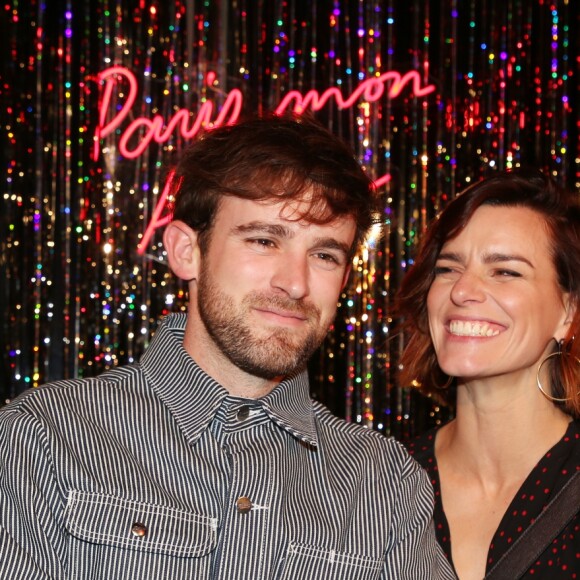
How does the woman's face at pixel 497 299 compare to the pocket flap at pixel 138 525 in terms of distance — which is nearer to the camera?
the pocket flap at pixel 138 525

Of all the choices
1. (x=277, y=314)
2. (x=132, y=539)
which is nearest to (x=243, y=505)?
(x=132, y=539)

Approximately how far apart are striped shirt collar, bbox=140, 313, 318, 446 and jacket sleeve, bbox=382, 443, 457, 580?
7.6 inches

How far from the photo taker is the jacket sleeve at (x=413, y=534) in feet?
5.81

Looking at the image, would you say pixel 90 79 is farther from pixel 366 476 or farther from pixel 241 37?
pixel 366 476

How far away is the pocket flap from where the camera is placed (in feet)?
5.13

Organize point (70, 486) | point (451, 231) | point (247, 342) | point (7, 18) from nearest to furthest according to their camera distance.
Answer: point (70, 486)
point (247, 342)
point (451, 231)
point (7, 18)

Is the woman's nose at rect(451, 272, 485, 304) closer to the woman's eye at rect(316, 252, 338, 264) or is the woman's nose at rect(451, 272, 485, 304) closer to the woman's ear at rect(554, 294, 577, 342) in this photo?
the woman's ear at rect(554, 294, 577, 342)

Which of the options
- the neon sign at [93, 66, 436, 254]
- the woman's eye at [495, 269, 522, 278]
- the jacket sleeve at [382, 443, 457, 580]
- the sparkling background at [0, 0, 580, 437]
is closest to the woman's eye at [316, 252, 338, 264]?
the jacket sleeve at [382, 443, 457, 580]

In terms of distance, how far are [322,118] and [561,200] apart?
1.49m

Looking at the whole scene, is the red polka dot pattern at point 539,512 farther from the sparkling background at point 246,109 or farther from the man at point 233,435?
the sparkling background at point 246,109

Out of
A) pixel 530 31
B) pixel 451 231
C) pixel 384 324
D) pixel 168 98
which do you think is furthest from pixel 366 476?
pixel 530 31

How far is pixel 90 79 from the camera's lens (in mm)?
3770

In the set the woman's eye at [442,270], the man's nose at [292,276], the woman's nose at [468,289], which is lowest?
the woman's nose at [468,289]

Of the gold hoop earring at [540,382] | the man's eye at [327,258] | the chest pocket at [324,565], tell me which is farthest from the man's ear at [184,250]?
the gold hoop earring at [540,382]
